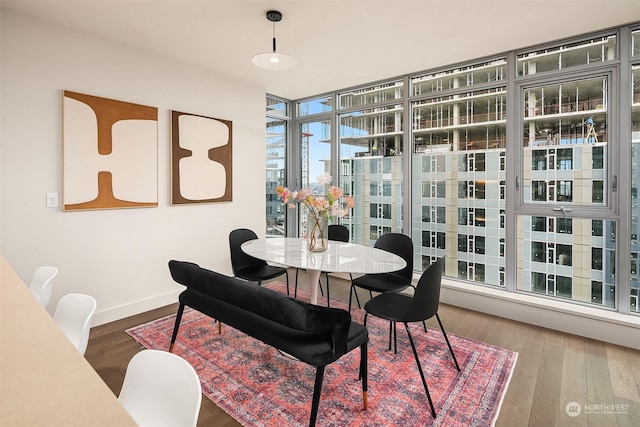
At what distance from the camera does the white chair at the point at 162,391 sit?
0.91 m

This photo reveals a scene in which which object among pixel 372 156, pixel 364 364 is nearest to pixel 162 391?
pixel 364 364

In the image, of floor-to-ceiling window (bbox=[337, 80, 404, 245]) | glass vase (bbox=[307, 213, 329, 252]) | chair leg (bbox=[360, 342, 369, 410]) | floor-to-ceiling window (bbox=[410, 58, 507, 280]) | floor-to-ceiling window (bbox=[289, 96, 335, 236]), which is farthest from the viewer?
floor-to-ceiling window (bbox=[289, 96, 335, 236])

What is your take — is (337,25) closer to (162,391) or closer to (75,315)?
(75,315)

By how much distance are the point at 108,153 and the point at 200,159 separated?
0.97 m

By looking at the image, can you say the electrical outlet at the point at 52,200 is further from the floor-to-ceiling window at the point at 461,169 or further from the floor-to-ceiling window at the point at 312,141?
the floor-to-ceiling window at the point at 461,169

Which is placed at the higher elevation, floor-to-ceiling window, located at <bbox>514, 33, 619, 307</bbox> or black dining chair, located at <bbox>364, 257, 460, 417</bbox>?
floor-to-ceiling window, located at <bbox>514, 33, 619, 307</bbox>

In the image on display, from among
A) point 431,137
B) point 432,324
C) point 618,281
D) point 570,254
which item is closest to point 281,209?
point 431,137

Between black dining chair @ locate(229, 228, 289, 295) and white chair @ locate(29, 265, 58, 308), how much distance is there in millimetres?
1522

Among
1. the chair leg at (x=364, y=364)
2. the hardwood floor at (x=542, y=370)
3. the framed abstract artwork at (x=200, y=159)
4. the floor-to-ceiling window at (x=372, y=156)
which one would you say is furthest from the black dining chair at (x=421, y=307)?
the framed abstract artwork at (x=200, y=159)

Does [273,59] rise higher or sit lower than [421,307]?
higher

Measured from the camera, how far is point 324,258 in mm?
2572

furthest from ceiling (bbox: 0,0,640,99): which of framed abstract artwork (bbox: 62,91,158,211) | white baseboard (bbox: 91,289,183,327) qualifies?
white baseboard (bbox: 91,289,183,327)

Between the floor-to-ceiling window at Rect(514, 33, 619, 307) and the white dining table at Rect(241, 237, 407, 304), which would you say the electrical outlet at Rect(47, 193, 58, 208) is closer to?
the white dining table at Rect(241, 237, 407, 304)

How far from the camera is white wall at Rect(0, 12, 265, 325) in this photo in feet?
8.77
